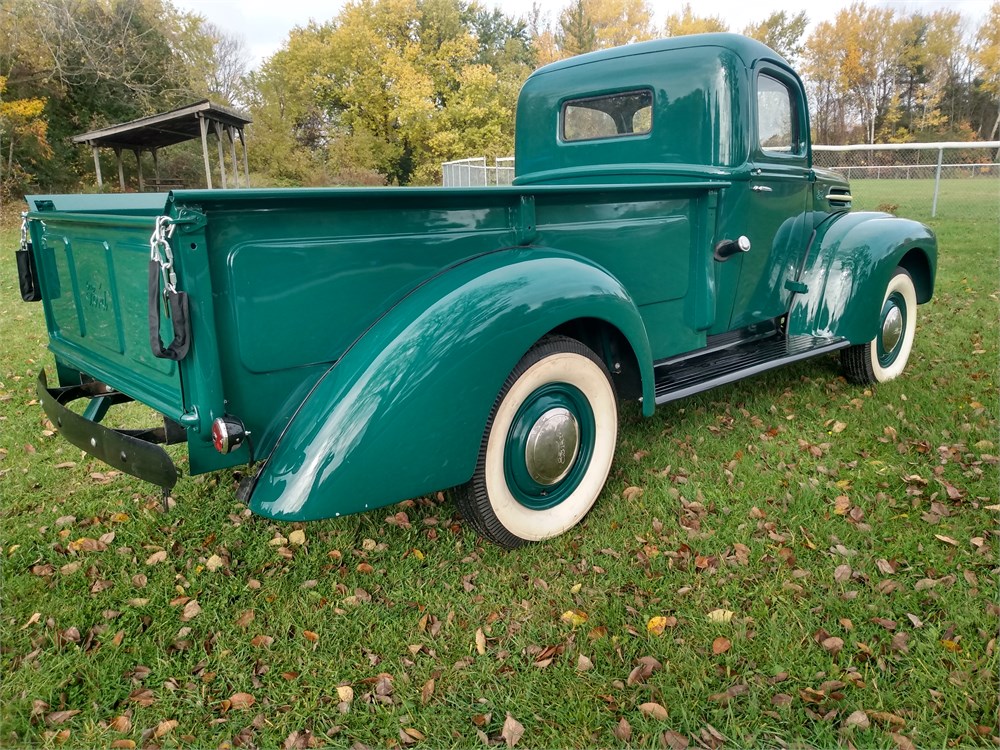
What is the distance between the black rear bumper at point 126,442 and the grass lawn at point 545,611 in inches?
24.5

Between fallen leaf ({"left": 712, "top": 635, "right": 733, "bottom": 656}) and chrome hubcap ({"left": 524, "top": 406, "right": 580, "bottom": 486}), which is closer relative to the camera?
fallen leaf ({"left": 712, "top": 635, "right": 733, "bottom": 656})

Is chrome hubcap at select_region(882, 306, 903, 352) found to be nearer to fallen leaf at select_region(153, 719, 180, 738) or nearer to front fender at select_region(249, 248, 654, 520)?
front fender at select_region(249, 248, 654, 520)

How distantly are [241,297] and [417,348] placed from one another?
1.97 feet

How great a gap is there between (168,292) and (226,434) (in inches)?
18.8

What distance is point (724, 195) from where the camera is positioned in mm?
3896

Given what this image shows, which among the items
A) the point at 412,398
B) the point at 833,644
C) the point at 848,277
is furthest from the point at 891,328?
the point at 412,398

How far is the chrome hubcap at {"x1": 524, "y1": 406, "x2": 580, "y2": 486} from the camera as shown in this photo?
9.48 feet

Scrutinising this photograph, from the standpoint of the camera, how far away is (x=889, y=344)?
5078mm

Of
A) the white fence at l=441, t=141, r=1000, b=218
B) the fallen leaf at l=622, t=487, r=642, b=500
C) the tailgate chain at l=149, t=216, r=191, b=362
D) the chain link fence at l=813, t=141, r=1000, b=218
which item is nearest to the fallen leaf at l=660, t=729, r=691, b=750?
the fallen leaf at l=622, t=487, r=642, b=500

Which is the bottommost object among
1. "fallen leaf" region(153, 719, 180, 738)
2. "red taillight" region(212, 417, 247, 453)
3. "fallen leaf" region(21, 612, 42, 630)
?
"fallen leaf" region(153, 719, 180, 738)

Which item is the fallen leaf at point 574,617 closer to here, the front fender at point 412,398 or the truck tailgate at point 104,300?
the front fender at point 412,398

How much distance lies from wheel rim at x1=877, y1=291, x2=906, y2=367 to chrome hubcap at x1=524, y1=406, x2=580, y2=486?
3.10m

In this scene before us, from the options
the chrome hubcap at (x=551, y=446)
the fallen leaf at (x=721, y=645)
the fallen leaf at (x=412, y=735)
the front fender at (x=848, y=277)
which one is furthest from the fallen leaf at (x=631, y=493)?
the front fender at (x=848, y=277)

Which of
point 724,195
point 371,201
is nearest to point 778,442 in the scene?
point 724,195
